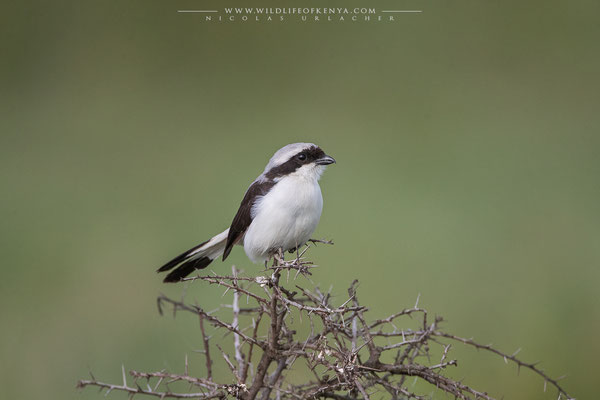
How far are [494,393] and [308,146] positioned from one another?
232 centimetres

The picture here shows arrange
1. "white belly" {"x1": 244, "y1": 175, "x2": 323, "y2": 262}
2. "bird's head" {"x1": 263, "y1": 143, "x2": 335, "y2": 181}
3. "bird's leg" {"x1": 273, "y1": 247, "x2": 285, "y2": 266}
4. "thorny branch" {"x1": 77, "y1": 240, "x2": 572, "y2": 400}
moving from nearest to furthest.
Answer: "thorny branch" {"x1": 77, "y1": 240, "x2": 572, "y2": 400}
"bird's leg" {"x1": 273, "y1": 247, "x2": 285, "y2": 266}
"white belly" {"x1": 244, "y1": 175, "x2": 323, "y2": 262}
"bird's head" {"x1": 263, "y1": 143, "x2": 335, "y2": 181}

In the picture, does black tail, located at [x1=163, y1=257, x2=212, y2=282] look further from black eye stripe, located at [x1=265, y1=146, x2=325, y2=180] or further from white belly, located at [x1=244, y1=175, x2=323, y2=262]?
black eye stripe, located at [x1=265, y1=146, x2=325, y2=180]

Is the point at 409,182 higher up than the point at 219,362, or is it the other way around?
the point at 409,182

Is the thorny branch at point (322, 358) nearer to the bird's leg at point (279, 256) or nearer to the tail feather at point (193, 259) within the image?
the bird's leg at point (279, 256)

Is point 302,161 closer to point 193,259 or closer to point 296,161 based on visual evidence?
point 296,161

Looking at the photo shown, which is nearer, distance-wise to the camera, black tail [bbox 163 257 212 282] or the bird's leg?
the bird's leg

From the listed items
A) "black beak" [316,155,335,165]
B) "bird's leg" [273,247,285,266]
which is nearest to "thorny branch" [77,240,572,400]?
"bird's leg" [273,247,285,266]

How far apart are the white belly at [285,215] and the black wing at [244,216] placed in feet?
0.10

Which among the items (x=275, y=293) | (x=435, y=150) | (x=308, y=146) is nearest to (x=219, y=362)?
(x=308, y=146)

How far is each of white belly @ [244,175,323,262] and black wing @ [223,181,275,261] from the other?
31 mm

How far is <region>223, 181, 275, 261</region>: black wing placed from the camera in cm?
303

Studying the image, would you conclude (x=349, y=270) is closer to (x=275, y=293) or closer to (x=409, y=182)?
(x=409, y=182)

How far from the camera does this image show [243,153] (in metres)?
7.05

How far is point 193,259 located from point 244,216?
1.26 ft
